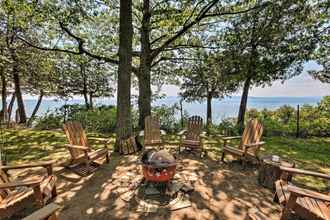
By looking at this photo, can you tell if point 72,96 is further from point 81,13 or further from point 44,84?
point 81,13

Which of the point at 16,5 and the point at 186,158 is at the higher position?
the point at 16,5

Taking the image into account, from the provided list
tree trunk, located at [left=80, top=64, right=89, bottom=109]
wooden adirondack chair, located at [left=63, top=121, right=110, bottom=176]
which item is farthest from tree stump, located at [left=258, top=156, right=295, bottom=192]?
tree trunk, located at [left=80, top=64, right=89, bottom=109]

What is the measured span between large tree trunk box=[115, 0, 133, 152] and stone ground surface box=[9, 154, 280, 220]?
1090mm

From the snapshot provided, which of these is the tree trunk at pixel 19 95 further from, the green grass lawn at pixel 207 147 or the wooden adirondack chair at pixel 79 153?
the wooden adirondack chair at pixel 79 153

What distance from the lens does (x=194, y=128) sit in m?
5.76

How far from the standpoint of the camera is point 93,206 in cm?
297

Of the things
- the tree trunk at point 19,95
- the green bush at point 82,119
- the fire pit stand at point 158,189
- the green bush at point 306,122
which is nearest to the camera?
the fire pit stand at point 158,189

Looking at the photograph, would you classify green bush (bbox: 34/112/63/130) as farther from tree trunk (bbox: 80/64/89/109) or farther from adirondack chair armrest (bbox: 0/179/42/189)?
adirondack chair armrest (bbox: 0/179/42/189)

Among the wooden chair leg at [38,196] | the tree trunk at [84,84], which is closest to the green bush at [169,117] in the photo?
the tree trunk at [84,84]

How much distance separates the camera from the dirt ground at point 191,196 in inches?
110

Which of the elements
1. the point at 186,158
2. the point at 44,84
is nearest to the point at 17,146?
the point at 186,158

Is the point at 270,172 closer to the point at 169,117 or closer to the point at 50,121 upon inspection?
the point at 169,117

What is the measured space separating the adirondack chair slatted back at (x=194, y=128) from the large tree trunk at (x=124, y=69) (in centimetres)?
167

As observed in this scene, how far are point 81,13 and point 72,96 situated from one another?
8.98m
